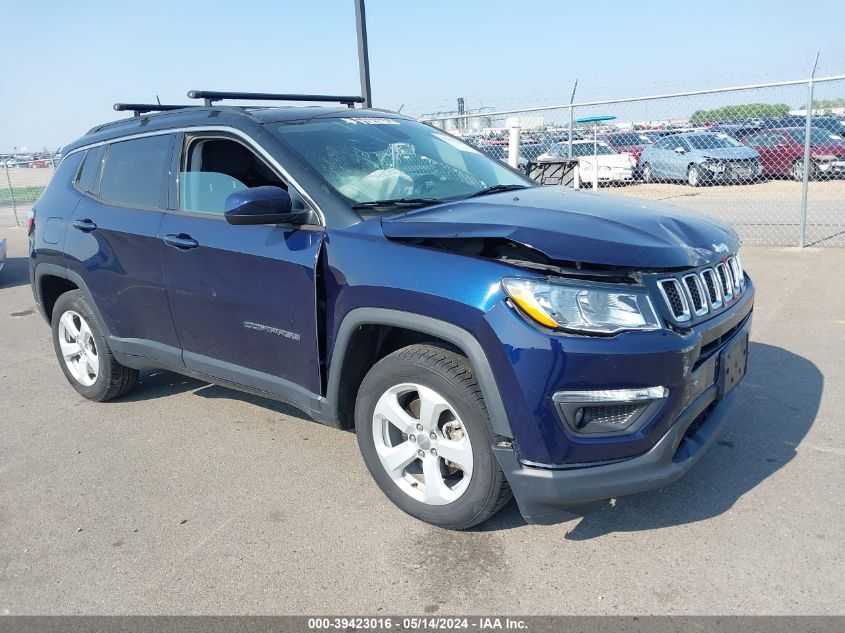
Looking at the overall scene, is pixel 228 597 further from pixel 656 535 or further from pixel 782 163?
pixel 782 163

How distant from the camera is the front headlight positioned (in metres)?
2.59

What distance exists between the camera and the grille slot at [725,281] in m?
3.13

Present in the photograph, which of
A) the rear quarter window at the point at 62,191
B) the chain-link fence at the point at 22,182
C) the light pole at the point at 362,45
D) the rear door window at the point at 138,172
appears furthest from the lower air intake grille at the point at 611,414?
the chain-link fence at the point at 22,182

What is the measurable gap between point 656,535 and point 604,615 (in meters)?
0.59

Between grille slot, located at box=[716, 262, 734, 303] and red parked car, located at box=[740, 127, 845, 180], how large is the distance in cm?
1157

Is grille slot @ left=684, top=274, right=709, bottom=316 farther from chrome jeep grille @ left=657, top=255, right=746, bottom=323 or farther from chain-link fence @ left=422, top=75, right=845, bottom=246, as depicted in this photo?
chain-link fence @ left=422, top=75, right=845, bottom=246

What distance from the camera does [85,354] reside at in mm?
4977

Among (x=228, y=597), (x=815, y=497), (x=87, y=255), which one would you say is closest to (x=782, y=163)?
(x=815, y=497)

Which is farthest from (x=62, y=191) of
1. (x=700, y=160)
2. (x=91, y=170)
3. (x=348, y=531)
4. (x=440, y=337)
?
(x=700, y=160)

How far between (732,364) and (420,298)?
4.62 ft

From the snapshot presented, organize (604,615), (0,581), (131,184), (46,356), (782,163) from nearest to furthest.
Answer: (604,615)
(0,581)
(131,184)
(46,356)
(782,163)

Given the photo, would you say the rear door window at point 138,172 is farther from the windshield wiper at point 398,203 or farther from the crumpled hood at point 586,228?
the crumpled hood at point 586,228

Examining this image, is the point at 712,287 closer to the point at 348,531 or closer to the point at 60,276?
the point at 348,531

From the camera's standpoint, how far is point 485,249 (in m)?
2.86
